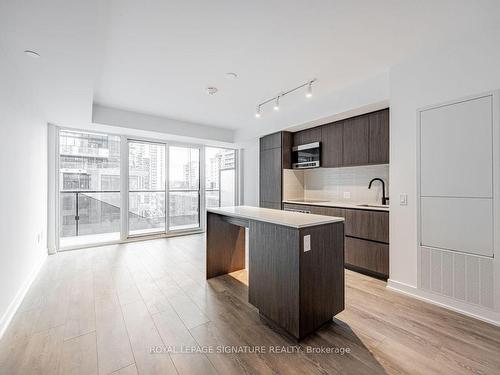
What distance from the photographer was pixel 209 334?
1.92 metres

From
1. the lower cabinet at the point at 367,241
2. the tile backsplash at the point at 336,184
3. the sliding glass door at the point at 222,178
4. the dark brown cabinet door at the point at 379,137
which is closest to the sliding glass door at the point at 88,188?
the sliding glass door at the point at 222,178

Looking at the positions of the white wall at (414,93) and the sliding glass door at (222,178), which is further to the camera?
the sliding glass door at (222,178)

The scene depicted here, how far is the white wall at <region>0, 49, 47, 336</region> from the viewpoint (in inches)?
81.1

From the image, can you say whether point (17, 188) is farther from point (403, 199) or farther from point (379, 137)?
point (379, 137)

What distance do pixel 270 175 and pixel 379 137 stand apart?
2147mm

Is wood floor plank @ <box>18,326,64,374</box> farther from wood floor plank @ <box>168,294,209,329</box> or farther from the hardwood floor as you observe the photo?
wood floor plank @ <box>168,294,209,329</box>

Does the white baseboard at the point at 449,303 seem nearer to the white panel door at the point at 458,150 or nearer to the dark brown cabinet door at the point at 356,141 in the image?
the white panel door at the point at 458,150

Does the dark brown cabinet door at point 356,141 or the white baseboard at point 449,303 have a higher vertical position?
the dark brown cabinet door at point 356,141

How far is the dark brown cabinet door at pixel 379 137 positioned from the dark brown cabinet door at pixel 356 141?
76mm

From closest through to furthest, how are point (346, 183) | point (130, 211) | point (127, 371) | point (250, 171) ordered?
point (127, 371), point (346, 183), point (130, 211), point (250, 171)

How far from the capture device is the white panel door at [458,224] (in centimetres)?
211

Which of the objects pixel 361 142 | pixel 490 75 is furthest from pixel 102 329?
pixel 490 75

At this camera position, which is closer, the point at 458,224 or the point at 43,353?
the point at 43,353

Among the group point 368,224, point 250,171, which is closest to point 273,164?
point 250,171
